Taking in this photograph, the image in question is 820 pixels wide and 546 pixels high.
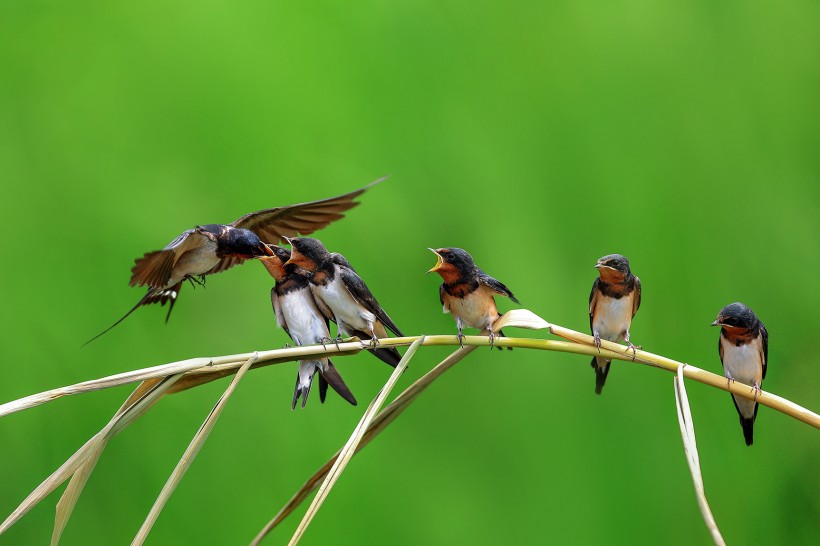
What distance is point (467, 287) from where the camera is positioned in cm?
159

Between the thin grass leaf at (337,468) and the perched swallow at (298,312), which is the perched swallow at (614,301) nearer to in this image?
the perched swallow at (298,312)

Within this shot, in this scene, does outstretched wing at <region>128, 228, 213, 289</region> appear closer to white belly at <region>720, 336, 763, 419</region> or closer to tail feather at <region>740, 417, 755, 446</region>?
white belly at <region>720, 336, 763, 419</region>

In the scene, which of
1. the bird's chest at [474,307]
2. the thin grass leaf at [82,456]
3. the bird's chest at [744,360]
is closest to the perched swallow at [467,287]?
the bird's chest at [474,307]

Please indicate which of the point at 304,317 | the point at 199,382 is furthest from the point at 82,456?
the point at 304,317

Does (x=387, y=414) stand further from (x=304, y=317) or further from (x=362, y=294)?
(x=304, y=317)

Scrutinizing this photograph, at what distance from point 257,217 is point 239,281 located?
45.4 inches

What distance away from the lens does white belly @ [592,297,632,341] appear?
166cm

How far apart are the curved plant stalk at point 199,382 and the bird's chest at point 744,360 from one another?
703 millimetres

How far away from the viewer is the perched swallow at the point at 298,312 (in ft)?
5.27

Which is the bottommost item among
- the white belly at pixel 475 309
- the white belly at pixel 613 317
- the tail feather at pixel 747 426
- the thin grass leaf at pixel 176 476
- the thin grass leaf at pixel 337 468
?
the tail feather at pixel 747 426

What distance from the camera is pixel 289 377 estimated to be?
270cm

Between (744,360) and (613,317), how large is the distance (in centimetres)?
31

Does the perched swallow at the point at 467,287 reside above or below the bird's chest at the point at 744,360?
above

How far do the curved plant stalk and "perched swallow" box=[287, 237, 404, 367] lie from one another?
0.44 m
